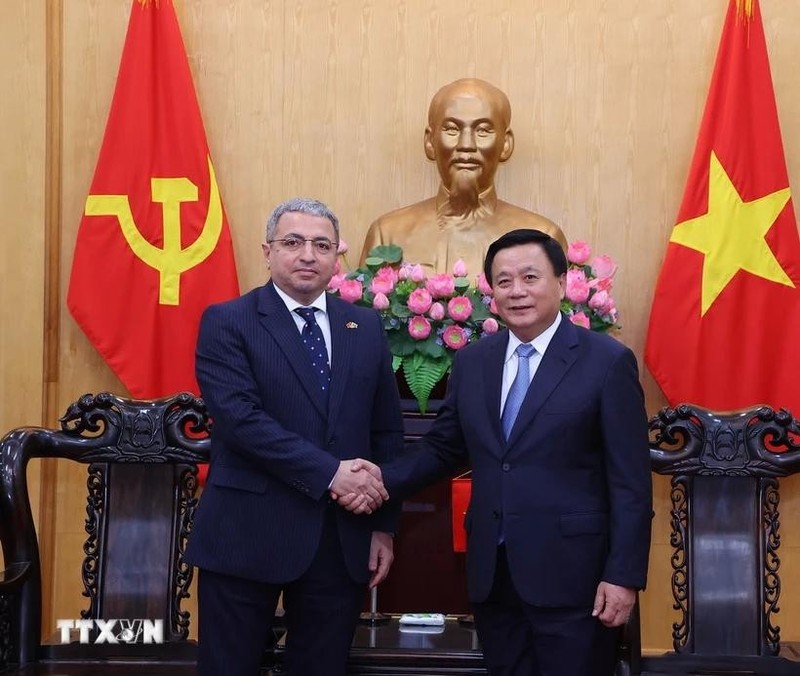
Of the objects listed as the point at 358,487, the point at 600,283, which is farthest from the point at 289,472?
the point at 600,283

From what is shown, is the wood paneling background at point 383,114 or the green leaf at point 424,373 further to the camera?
the wood paneling background at point 383,114

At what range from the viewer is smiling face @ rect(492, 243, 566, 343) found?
7.48 feet

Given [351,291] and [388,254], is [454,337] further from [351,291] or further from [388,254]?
[388,254]

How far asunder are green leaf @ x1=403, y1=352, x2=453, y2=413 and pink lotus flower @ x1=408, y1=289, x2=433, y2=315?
0.13 meters

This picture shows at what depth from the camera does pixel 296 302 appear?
2.47 meters

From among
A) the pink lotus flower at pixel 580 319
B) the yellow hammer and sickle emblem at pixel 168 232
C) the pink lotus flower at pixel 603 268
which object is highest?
the yellow hammer and sickle emblem at pixel 168 232

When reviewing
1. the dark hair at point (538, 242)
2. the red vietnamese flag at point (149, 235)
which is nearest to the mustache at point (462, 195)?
the red vietnamese flag at point (149, 235)

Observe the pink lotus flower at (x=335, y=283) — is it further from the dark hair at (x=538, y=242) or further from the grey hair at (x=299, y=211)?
the dark hair at (x=538, y=242)

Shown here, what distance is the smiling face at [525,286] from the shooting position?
89.8 inches

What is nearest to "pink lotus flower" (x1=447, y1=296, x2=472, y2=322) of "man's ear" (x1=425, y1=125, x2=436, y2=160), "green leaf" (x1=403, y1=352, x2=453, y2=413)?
"green leaf" (x1=403, y1=352, x2=453, y2=413)

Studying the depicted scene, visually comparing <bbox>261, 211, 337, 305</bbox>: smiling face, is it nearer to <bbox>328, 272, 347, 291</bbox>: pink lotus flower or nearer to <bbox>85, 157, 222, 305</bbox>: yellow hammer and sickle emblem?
<bbox>328, 272, 347, 291</bbox>: pink lotus flower

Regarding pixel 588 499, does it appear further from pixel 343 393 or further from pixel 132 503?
pixel 132 503

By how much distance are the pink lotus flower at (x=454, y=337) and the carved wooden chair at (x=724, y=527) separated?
854 mm

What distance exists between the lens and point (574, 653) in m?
2.18
